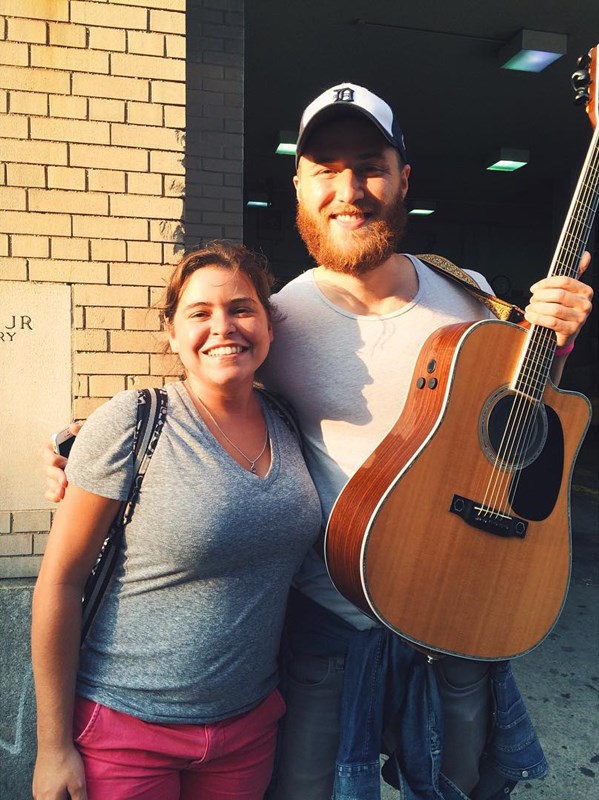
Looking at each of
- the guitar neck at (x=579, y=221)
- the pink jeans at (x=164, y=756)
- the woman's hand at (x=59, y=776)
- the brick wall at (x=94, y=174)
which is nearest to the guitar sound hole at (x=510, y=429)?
the guitar neck at (x=579, y=221)

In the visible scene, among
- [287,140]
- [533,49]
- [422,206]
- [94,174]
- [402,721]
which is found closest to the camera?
[402,721]

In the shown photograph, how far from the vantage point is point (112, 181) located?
288cm

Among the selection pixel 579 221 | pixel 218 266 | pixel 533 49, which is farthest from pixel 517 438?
pixel 533 49

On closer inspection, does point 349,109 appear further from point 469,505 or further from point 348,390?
point 469,505

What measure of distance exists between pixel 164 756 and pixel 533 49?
634 centimetres

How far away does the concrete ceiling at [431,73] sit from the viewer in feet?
18.4

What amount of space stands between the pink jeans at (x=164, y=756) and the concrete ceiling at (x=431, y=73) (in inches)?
215

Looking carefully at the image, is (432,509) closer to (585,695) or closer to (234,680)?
(234,680)

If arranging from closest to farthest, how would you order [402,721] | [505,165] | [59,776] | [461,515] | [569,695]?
[59,776] → [461,515] → [402,721] → [569,695] → [505,165]

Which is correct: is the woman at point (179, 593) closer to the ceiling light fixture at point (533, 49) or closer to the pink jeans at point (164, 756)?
the pink jeans at point (164, 756)

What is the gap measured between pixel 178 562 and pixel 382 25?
561 centimetres

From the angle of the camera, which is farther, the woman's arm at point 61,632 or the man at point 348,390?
the man at point 348,390

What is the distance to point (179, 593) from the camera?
5.06ft

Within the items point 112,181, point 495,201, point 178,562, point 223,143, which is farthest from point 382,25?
point 495,201
